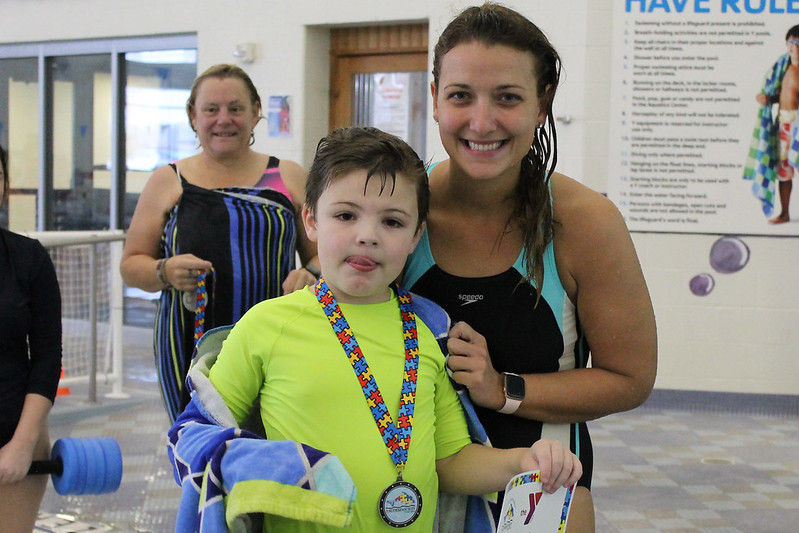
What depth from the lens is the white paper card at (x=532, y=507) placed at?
4.41 feet

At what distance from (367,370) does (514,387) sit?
25cm

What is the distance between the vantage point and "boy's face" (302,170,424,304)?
1.44m

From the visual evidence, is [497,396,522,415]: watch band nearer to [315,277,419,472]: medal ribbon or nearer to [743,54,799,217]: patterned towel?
[315,277,419,472]: medal ribbon

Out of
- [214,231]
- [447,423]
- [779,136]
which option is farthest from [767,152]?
[447,423]

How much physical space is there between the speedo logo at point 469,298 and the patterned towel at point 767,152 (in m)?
4.81

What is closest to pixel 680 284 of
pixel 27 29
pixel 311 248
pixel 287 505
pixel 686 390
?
pixel 686 390

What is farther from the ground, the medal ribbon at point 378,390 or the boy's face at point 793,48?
the boy's face at point 793,48

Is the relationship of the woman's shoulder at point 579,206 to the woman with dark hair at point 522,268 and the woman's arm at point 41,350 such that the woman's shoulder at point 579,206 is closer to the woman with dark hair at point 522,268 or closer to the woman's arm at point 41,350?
the woman with dark hair at point 522,268

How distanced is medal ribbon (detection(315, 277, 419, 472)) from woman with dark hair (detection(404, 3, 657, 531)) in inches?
2.9

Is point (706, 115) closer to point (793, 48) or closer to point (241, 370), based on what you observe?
point (793, 48)

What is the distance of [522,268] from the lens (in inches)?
61.4

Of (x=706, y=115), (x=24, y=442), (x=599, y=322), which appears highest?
(x=706, y=115)

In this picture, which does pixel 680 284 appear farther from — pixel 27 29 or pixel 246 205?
pixel 27 29

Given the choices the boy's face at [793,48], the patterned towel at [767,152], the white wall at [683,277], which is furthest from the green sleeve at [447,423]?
the boy's face at [793,48]
